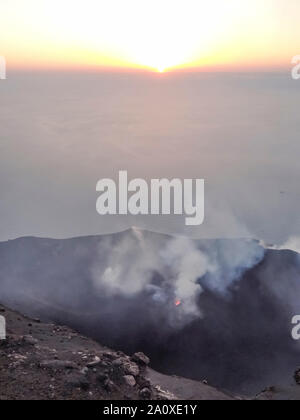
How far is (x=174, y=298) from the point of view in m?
29.2

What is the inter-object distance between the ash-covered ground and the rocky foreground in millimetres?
4104

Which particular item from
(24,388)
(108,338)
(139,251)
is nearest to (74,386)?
(24,388)

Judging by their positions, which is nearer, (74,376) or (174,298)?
(74,376)

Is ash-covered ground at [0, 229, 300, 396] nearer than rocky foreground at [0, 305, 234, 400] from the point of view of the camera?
No

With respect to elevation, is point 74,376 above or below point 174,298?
below

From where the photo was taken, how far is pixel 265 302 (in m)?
29.7

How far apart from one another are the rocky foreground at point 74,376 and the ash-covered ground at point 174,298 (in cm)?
410

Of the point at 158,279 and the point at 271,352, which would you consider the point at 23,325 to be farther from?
the point at 271,352

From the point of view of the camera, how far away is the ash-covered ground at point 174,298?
25281 millimetres

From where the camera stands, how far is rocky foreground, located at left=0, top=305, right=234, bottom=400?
16828mm

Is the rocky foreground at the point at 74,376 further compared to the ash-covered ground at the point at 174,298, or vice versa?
the ash-covered ground at the point at 174,298

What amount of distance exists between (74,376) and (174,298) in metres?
12.4

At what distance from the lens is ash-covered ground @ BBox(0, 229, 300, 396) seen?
25.3 metres

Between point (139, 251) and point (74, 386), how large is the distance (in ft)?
55.8
